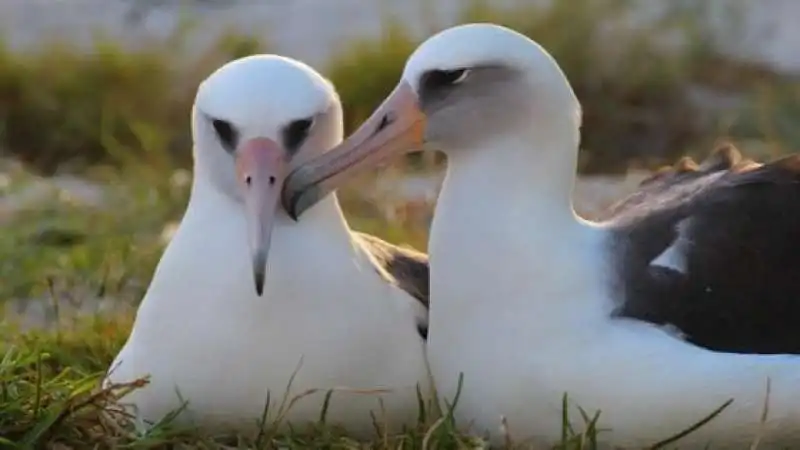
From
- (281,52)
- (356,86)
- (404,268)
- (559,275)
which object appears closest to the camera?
(559,275)

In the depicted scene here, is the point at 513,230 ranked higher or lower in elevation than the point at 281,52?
lower

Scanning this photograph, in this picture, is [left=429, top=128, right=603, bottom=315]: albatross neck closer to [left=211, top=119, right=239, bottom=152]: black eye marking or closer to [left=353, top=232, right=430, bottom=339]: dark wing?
[left=353, top=232, right=430, bottom=339]: dark wing

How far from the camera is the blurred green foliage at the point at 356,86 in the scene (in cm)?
754

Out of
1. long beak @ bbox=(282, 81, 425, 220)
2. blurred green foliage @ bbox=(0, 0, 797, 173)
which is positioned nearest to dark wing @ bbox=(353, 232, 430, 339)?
long beak @ bbox=(282, 81, 425, 220)

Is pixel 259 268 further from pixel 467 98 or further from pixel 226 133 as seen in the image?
pixel 467 98

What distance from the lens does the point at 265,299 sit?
348 cm

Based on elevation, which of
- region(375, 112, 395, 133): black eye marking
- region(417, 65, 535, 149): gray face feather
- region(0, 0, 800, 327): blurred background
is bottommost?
region(375, 112, 395, 133): black eye marking

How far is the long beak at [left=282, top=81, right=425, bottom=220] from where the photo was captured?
3.45 m

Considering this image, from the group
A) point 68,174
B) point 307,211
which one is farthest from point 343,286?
point 68,174

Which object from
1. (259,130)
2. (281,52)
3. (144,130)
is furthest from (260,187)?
(281,52)

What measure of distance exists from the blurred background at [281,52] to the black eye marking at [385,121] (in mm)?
1719

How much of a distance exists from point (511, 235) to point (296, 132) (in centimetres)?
44

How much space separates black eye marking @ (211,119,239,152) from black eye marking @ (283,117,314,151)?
0.30 ft

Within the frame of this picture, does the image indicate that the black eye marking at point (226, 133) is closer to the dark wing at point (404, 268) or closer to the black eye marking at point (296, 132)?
the black eye marking at point (296, 132)
